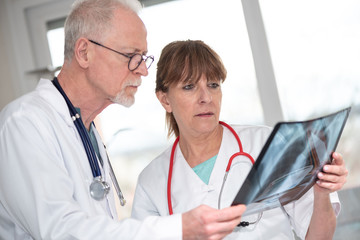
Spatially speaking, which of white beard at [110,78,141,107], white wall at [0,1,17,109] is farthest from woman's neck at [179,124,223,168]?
white wall at [0,1,17,109]

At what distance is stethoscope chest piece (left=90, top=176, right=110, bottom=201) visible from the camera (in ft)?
4.11

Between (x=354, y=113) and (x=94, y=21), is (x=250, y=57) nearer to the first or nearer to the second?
(x=354, y=113)

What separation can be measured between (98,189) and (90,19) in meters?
0.57

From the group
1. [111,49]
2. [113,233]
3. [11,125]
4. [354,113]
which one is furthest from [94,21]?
[354,113]

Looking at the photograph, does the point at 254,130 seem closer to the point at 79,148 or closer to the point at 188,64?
the point at 188,64

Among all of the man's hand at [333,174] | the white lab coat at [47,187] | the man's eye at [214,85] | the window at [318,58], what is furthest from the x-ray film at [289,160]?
the window at [318,58]

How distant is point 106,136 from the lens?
278cm

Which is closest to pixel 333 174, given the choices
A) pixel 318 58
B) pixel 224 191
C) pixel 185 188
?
pixel 224 191

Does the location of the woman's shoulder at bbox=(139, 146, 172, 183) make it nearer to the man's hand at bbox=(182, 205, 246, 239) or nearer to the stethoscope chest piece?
the stethoscope chest piece

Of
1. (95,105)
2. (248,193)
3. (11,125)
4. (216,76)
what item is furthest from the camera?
(216,76)

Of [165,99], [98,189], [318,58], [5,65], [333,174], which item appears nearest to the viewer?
[333,174]

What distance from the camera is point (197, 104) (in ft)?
4.98

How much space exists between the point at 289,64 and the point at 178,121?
3.95ft

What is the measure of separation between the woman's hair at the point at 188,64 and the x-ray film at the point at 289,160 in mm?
559
